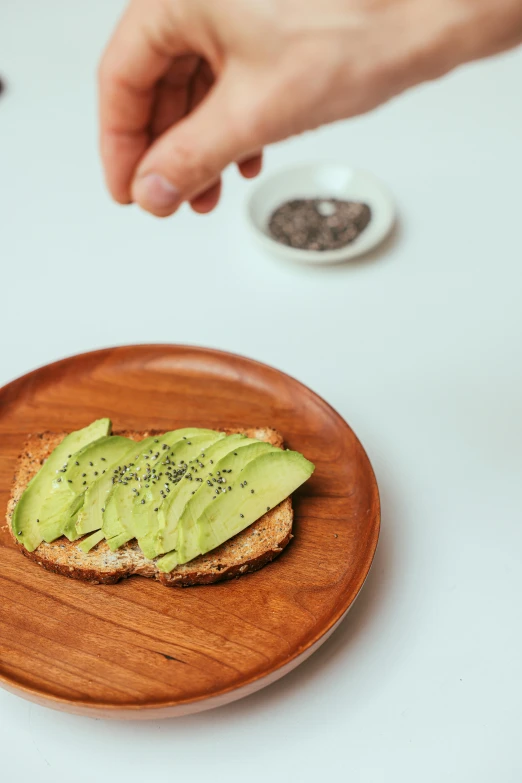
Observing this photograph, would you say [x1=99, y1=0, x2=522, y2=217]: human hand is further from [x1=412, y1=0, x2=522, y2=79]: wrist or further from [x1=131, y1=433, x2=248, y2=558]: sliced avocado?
[x1=131, y1=433, x2=248, y2=558]: sliced avocado

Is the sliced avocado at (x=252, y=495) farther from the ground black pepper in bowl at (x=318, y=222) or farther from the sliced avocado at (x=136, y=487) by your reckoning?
the ground black pepper in bowl at (x=318, y=222)

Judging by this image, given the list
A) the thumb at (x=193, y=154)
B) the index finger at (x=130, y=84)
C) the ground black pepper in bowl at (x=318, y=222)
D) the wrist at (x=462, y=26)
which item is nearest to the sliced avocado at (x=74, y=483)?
the index finger at (x=130, y=84)

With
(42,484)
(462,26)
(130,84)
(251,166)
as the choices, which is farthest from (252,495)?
(462,26)

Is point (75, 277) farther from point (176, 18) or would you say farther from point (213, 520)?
point (176, 18)

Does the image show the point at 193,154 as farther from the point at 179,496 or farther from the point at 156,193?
the point at 179,496

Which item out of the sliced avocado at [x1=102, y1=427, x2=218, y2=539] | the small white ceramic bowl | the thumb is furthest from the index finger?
the small white ceramic bowl
